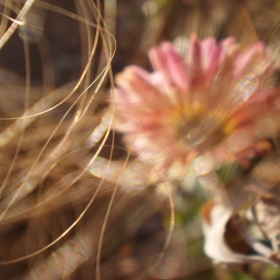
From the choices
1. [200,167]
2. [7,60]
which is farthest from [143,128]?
[7,60]

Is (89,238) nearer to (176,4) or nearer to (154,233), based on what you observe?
(154,233)

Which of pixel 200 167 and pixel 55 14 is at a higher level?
pixel 55 14

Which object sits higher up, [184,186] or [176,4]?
[176,4]

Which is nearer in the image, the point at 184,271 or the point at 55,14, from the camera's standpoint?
the point at 184,271

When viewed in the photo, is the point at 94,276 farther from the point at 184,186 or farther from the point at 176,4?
the point at 176,4

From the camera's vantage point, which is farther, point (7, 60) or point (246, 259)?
point (7, 60)

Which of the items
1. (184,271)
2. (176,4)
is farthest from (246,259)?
(176,4)
